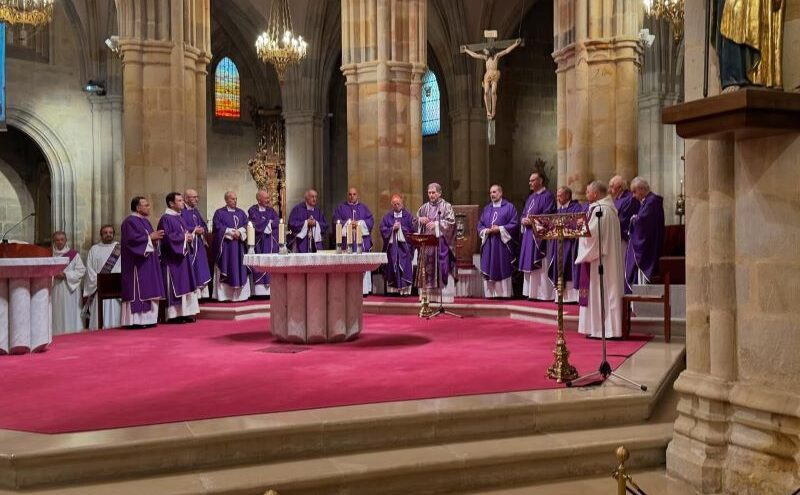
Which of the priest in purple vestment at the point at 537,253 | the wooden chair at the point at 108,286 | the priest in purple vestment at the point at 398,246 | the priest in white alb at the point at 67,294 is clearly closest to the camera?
the wooden chair at the point at 108,286

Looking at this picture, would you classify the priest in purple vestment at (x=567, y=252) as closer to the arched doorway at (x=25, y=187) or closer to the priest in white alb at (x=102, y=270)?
the priest in white alb at (x=102, y=270)

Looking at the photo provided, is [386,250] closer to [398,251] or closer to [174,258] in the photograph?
[398,251]

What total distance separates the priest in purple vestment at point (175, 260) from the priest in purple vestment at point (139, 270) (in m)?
0.36

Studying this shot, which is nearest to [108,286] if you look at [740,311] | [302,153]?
[740,311]

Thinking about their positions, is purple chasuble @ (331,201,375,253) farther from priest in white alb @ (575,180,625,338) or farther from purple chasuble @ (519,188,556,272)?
priest in white alb @ (575,180,625,338)

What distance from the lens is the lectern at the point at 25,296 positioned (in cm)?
885

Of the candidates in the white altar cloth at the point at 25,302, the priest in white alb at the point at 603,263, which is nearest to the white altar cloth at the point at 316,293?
the white altar cloth at the point at 25,302

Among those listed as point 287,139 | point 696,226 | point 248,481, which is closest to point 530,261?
point 696,226

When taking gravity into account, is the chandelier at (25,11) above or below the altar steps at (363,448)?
above

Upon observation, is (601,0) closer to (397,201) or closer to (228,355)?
(397,201)

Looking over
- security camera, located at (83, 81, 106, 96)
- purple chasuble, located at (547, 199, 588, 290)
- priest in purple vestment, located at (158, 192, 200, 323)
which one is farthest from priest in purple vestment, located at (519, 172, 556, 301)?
security camera, located at (83, 81, 106, 96)

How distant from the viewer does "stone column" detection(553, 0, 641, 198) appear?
1355 centimetres

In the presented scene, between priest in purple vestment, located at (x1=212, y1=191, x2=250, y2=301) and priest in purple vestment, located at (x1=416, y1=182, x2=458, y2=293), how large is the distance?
3258 millimetres

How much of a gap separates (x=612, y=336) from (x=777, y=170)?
5.03m
